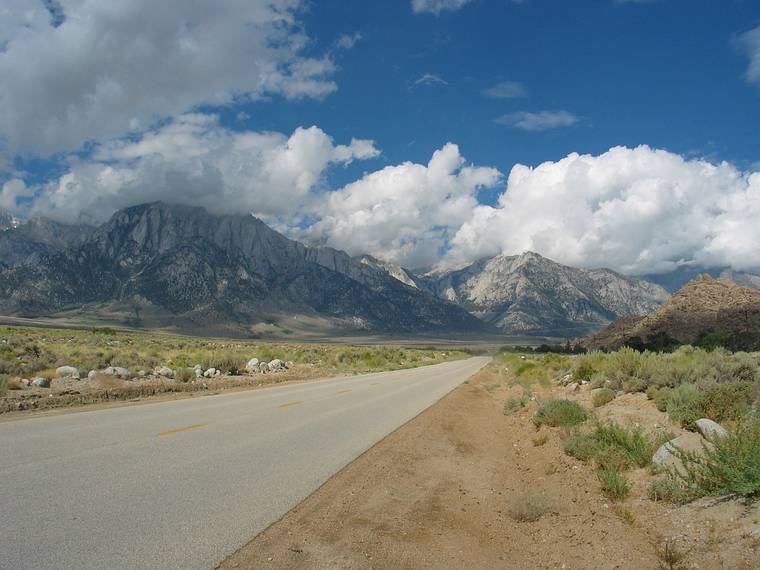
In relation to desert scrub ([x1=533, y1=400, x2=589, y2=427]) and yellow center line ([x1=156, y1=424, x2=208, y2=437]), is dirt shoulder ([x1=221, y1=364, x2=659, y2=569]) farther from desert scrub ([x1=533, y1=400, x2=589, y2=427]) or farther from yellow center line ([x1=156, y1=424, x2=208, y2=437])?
yellow center line ([x1=156, y1=424, x2=208, y2=437])

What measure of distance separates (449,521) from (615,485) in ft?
8.86

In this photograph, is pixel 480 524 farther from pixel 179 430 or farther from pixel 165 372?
pixel 165 372

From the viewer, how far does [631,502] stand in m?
7.47

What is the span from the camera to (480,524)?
6.91 meters

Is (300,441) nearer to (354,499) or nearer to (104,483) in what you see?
(354,499)

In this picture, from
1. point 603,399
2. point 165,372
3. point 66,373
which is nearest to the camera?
point 603,399

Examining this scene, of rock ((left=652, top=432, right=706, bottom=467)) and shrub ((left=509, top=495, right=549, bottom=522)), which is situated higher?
rock ((left=652, top=432, right=706, bottom=467))

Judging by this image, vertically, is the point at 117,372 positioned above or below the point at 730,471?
below

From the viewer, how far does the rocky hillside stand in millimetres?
59200

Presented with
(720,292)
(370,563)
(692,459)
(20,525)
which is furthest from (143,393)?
(720,292)

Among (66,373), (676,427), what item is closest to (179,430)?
(676,427)

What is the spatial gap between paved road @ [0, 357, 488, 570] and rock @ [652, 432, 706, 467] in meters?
5.14

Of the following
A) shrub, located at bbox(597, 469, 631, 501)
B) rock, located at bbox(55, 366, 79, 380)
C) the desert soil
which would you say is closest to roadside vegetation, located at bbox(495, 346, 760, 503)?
shrub, located at bbox(597, 469, 631, 501)

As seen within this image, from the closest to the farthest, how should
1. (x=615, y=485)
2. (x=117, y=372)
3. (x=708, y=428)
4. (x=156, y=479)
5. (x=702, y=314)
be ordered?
(x=156, y=479) < (x=615, y=485) < (x=708, y=428) < (x=117, y=372) < (x=702, y=314)
